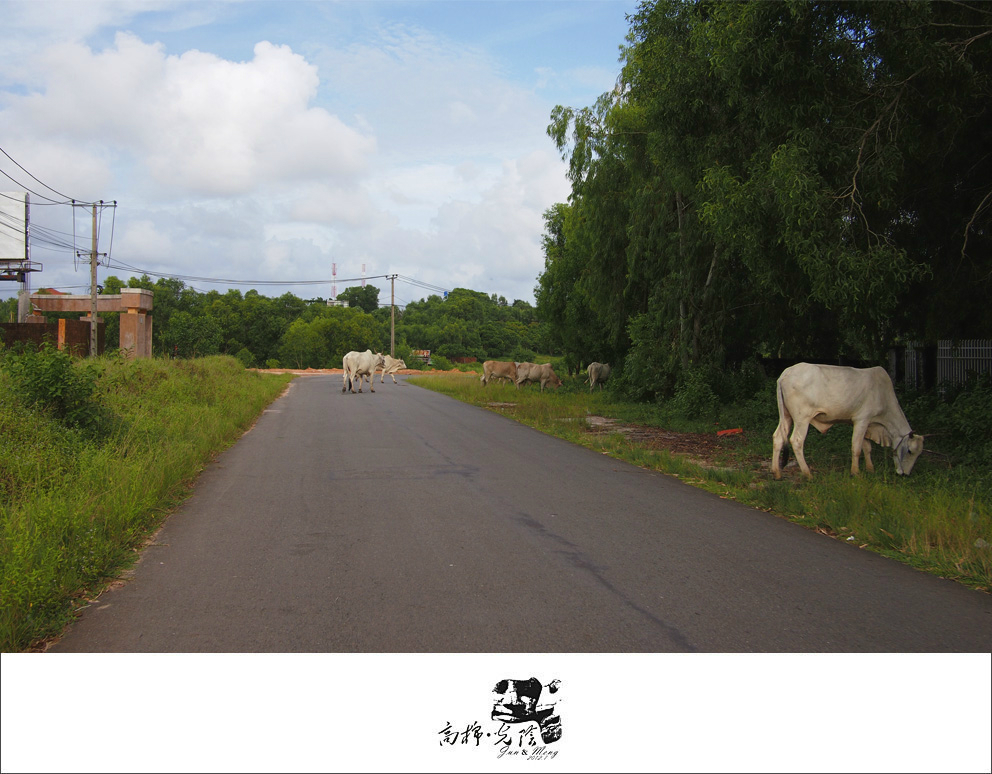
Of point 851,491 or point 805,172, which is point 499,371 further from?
point 851,491

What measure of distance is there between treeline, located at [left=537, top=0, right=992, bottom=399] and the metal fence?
2323mm

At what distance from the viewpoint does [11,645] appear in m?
4.12

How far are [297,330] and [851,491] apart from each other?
82382 mm

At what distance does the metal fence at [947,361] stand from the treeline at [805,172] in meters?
2.32

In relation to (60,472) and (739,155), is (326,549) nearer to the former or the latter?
(60,472)

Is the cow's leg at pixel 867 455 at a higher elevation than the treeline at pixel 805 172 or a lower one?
lower

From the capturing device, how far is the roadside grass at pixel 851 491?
6.33m

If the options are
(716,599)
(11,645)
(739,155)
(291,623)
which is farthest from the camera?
(739,155)

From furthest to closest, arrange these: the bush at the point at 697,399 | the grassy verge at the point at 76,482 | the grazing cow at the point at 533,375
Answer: the grazing cow at the point at 533,375
the bush at the point at 697,399
the grassy verge at the point at 76,482

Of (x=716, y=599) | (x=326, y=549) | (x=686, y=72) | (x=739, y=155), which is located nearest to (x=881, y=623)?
(x=716, y=599)

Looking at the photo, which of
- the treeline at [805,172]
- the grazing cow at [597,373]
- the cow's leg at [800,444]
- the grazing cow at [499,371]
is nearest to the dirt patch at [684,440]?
the cow's leg at [800,444]

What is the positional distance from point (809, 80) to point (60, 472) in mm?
10781

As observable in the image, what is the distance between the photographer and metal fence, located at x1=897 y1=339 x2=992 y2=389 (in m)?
20.6

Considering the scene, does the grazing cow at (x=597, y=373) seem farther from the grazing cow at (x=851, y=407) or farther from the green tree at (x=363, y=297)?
the green tree at (x=363, y=297)
